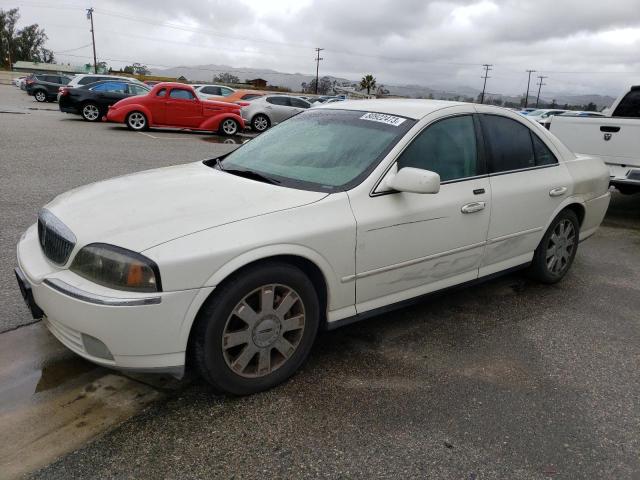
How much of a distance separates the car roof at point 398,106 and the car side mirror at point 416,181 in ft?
2.11

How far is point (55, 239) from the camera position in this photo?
2711 mm

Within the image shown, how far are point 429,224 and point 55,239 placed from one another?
85.0 inches

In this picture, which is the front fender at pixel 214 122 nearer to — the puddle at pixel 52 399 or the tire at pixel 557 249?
the tire at pixel 557 249

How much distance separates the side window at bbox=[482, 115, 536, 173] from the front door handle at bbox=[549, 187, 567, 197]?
0.26 meters

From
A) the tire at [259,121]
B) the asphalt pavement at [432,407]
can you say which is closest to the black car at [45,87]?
the tire at [259,121]

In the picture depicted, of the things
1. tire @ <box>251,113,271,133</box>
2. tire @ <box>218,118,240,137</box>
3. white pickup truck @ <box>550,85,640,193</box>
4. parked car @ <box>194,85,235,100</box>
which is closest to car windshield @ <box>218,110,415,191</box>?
white pickup truck @ <box>550,85,640,193</box>

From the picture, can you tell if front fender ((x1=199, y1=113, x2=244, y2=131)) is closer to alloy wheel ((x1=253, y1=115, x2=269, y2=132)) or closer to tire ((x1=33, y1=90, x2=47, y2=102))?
alloy wheel ((x1=253, y1=115, x2=269, y2=132))

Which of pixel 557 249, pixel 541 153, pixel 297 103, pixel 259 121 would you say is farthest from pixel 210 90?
pixel 557 249

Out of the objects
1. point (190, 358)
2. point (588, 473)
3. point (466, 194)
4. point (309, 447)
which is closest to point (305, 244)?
point (190, 358)

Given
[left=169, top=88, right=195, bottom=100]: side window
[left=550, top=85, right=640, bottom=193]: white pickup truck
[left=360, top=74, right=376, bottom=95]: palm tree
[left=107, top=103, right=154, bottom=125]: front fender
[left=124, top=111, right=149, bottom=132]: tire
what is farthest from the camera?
[left=360, top=74, right=376, bottom=95]: palm tree

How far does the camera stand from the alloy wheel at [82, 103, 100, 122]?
57.0 ft

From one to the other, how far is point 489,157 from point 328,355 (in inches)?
73.5

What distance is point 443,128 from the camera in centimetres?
357

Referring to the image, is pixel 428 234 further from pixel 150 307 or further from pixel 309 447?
pixel 150 307
